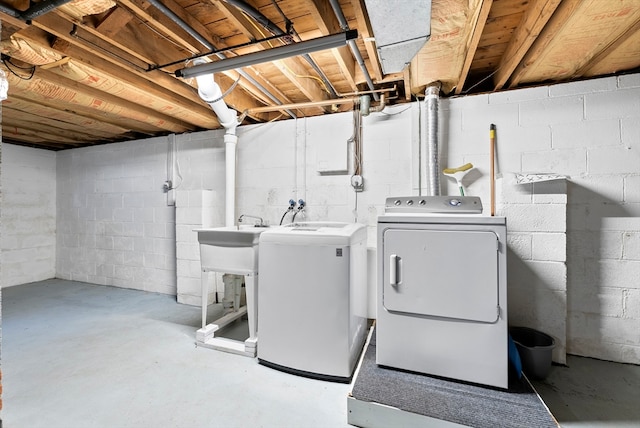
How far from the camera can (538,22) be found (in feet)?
Result: 6.17

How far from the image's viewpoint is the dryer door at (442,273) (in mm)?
1873

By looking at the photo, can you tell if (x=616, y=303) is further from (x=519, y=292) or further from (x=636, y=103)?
(x=636, y=103)

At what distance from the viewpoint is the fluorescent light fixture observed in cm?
188

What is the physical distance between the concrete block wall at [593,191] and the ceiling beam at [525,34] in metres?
0.33

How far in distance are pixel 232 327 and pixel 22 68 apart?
2735 millimetres

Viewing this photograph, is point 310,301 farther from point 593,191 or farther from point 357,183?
point 593,191

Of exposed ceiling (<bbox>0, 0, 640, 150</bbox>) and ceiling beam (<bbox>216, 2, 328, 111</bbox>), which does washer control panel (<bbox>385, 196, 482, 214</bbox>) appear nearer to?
exposed ceiling (<bbox>0, 0, 640, 150</bbox>)

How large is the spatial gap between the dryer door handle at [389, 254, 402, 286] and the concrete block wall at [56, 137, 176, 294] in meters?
3.20

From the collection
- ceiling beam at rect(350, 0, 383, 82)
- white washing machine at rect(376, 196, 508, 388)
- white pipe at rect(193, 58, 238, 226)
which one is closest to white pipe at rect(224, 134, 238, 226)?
white pipe at rect(193, 58, 238, 226)

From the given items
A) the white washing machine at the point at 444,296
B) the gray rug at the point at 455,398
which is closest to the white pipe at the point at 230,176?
the white washing machine at the point at 444,296

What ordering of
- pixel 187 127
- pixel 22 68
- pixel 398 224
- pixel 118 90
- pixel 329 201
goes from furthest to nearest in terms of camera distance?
pixel 187 127, pixel 329 201, pixel 118 90, pixel 22 68, pixel 398 224

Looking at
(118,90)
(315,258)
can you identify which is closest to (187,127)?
(118,90)

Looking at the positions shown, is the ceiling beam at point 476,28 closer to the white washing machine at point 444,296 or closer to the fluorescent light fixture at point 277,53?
the fluorescent light fixture at point 277,53

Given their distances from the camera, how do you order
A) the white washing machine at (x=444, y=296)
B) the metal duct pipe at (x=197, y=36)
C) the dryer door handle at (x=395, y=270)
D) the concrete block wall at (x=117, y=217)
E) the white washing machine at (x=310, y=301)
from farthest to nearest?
the concrete block wall at (x=117, y=217)
the white washing machine at (x=310, y=301)
the dryer door handle at (x=395, y=270)
the white washing machine at (x=444, y=296)
the metal duct pipe at (x=197, y=36)
